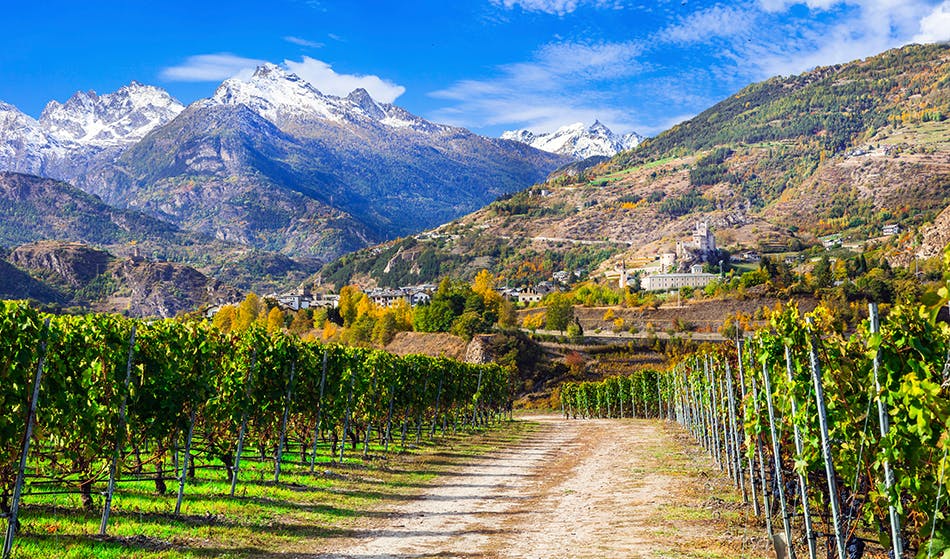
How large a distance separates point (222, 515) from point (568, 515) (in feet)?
20.7

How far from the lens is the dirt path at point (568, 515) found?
11766 mm

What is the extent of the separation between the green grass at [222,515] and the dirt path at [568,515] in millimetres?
804

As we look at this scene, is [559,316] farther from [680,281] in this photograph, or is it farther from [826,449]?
→ [826,449]

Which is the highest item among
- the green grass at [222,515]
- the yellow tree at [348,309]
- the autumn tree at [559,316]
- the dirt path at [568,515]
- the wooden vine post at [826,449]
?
the yellow tree at [348,309]

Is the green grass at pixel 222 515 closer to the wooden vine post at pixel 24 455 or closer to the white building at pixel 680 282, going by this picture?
the wooden vine post at pixel 24 455

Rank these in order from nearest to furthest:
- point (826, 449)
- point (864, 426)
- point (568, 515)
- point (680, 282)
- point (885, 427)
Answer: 1. point (885, 427)
2. point (864, 426)
3. point (826, 449)
4. point (568, 515)
5. point (680, 282)

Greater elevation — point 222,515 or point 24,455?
point 24,455

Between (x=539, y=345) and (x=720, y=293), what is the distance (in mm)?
51018

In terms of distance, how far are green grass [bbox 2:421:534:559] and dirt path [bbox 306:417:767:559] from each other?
2.64 feet

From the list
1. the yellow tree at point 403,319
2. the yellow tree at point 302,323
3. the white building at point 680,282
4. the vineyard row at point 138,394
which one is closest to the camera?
the vineyard row at point 138,394

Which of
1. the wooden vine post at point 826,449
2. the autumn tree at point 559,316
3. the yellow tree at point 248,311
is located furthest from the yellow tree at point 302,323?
the wooden vine post at point 826,449

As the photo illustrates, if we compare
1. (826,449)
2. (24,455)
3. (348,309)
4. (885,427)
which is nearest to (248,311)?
(348,309)

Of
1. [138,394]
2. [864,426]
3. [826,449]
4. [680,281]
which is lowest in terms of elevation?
[826,449]

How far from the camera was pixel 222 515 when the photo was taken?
1338 cm
